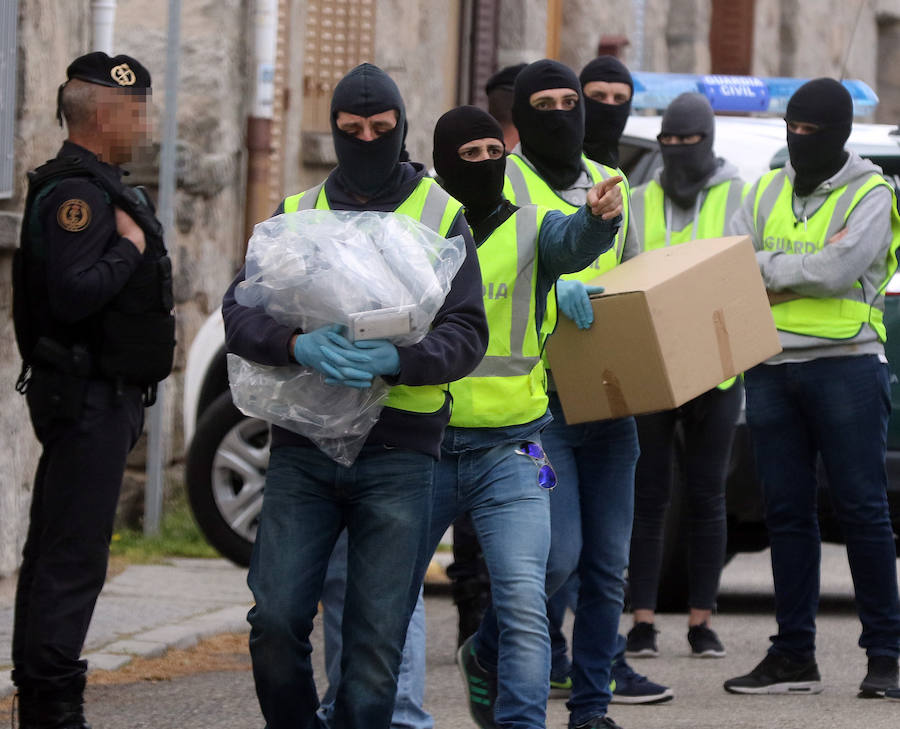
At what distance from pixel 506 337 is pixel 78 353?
1124mm

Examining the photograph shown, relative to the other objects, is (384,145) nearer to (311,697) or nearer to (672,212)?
(311,697)

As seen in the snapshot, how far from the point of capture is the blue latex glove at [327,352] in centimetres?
441

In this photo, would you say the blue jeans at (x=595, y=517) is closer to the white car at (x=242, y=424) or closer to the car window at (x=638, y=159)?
the white car at (x=242, y=424)

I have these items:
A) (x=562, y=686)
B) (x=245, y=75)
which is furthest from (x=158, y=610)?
(x=245, y=75)

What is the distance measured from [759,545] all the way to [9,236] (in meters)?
3.35

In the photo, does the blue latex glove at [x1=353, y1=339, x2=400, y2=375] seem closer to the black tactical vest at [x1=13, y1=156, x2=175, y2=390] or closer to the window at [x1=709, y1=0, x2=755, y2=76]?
the black tactical vest at [x1=13, y1=156, x2=175, y2=390]

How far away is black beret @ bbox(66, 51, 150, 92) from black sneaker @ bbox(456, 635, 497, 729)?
1.83 meters

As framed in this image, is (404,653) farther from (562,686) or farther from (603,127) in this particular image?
(603,127)

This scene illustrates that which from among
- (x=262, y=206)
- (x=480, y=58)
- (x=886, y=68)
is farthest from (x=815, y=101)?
(x=886, y=68)

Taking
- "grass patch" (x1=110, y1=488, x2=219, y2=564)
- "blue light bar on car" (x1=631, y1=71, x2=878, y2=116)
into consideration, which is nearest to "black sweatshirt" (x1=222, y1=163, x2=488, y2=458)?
"grass patch" (x1=110, y1=488, x2=219, y2=564)

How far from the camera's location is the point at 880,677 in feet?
21.3

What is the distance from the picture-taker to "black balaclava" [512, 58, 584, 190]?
5746 mm

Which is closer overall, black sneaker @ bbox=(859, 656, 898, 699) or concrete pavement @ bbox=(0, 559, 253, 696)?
black sneaker @ bbox=(859, 656, 898, 699)

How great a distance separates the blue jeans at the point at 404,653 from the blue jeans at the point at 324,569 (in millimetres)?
591
